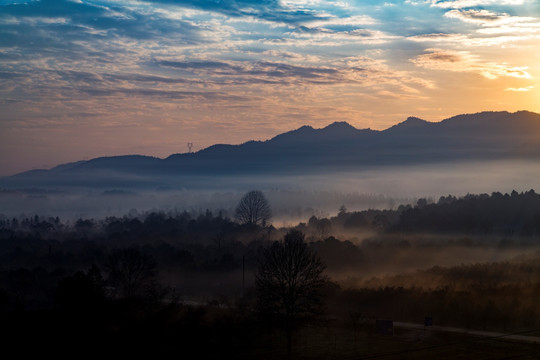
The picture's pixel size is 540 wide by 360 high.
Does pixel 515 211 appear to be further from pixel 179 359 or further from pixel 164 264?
pixel 179 359

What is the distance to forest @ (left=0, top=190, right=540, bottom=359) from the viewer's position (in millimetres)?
48312

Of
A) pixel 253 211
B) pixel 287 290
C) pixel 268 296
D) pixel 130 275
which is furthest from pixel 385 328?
pixel 253 211

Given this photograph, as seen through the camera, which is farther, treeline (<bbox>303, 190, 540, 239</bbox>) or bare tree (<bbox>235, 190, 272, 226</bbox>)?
bare tree (<bbox>235, 190, 272, 226</bbox>)

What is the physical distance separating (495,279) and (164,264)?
51.3m

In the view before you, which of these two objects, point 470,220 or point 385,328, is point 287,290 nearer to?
point 385,328

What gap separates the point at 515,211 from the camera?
147750 millimetres

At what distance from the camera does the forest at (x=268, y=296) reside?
Result: 4831 cm

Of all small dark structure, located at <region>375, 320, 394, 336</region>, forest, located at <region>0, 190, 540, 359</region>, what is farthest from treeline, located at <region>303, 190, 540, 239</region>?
small dark structure, located at <region>375, 320, 394, 336</region>

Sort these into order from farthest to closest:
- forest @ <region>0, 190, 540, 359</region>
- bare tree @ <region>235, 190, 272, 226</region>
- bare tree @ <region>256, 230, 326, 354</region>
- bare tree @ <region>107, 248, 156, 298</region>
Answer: bare tree @ <region>235, 190, 272, 226</region> → bare tree @ <region>107, 248, 156, 298</region> → bare tree @ <region>256, 230, 326, 354</region> → forest @ <region>0, 190, 540, 359</region>

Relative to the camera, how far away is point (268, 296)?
55000 millimetres

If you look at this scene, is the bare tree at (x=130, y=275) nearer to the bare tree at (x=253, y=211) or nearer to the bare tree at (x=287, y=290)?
the bare tree at (x=287, y=290)

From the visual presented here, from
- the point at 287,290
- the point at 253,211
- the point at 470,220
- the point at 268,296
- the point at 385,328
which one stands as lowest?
the point at 385,328

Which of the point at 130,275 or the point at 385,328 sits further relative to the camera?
the point at 130,275

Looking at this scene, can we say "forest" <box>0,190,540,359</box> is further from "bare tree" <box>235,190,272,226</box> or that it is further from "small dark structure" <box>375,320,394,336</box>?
"bare tree" <box>235,190,272,226</box>
